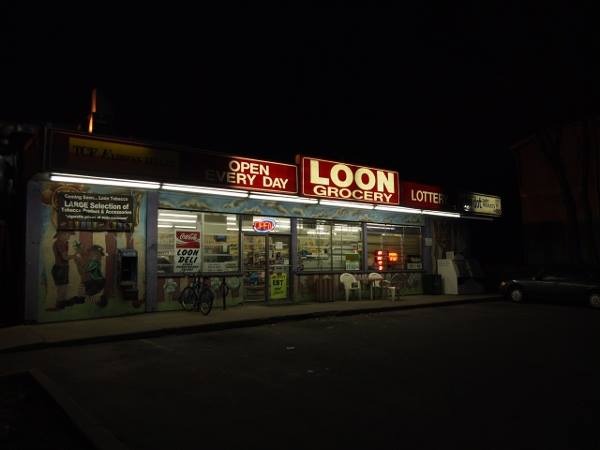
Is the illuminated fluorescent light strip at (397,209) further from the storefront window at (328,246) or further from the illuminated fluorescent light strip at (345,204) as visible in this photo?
the storefront window at (328,246)

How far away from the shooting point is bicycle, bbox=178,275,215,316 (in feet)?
44.5

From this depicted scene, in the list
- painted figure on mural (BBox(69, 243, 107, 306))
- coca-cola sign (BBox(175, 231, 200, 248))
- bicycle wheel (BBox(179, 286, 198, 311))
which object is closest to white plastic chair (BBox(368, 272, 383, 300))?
coca-cola sign (BBox(175, 231, 200, 248))

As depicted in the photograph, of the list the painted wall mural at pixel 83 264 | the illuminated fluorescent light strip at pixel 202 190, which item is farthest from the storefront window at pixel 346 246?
the painted wall mural at pixel 83 264

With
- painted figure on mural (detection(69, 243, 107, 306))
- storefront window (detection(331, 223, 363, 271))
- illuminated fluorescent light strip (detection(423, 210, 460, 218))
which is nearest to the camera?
painted figure on mural (detection(69, 243, 107, 306))

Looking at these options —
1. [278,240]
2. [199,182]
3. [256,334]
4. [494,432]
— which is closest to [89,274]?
[199,182]

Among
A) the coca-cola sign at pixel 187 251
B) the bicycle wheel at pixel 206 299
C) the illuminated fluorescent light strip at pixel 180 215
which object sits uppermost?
the illuminated fluorescent light strip at pixel 180 215

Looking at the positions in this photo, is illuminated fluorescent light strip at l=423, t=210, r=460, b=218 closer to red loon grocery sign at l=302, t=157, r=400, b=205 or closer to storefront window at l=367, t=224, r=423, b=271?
storefront window at l=367, t=224, r=423, b=271

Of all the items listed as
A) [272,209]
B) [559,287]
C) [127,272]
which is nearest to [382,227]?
[272,209]

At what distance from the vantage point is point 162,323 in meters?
11.6

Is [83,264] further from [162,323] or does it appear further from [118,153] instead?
[118,153]

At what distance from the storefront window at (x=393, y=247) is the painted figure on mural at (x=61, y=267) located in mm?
11487

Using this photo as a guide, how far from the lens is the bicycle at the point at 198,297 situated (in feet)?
44.5

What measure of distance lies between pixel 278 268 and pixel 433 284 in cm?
792

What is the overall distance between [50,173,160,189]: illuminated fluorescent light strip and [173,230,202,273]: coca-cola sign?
2148 mm
